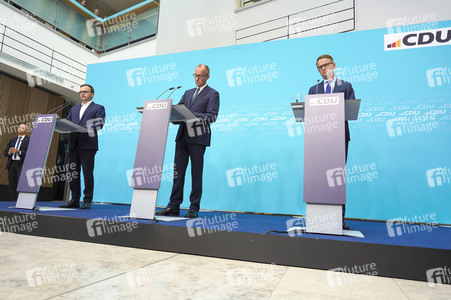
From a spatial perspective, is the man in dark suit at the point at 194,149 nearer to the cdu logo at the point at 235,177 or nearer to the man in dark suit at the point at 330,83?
the man in dark suit at the point at 330,83

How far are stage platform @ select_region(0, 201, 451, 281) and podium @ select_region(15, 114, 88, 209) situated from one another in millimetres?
271

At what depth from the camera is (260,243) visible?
1622 mm

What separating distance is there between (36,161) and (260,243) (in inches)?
81.4

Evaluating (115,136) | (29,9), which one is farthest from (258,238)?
(29,9)

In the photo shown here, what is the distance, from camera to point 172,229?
5.98 feet

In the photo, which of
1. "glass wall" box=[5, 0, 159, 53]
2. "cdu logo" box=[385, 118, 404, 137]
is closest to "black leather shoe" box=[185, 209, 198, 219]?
"cdu logo" box=[385, 118, 404, 137]

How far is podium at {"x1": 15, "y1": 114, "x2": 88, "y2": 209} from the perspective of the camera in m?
2.48

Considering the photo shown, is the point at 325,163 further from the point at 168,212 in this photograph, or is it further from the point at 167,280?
the point at 168,212

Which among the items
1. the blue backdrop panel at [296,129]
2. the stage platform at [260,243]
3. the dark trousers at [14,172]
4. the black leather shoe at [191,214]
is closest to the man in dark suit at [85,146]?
the stage platform at [260,243]

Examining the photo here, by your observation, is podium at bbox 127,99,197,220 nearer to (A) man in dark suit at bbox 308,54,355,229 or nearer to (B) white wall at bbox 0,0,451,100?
(A) man in dark suit at bbox 308,54,355,229

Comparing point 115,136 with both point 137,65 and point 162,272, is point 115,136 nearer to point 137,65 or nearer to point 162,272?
point 137,65

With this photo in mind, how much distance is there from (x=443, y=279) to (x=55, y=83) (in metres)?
7.41

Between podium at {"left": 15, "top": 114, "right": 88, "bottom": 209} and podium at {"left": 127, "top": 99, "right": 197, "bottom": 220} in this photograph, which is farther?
podium at {"left": 15, "top": 114, "right": 88, "bottom": 209}

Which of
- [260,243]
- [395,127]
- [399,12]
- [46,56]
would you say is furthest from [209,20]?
[260,243]
